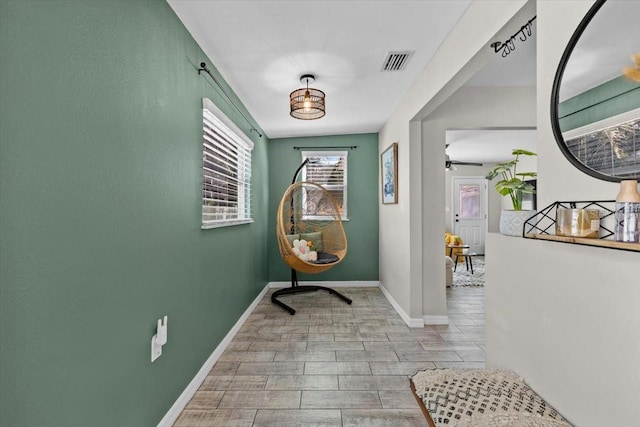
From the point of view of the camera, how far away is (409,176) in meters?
3.36

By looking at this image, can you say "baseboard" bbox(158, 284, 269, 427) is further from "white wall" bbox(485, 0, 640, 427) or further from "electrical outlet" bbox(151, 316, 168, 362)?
"white wall" bbox(485, 0, 640, 427)

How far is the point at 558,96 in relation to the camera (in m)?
1.20

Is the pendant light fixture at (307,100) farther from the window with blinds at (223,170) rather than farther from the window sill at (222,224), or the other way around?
the window sill at (222,224)

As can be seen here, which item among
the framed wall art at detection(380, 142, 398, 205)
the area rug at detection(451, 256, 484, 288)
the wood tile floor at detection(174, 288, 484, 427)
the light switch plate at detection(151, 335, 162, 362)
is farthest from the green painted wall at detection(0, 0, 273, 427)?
the area rug at detection(451, 256, 484, 288)

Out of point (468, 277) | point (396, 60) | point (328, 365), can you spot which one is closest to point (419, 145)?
point (396, 60)

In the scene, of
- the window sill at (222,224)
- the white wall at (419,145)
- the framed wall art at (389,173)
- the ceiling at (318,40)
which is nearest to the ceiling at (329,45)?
the ceiling at (318,40)

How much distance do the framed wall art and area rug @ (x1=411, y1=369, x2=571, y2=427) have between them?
2736 mm

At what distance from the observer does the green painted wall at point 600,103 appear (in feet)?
3.01

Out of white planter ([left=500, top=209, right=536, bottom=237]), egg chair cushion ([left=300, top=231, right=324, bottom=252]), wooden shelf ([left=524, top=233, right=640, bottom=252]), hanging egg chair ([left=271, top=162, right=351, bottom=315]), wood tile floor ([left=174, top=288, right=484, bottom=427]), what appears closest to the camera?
wooden shelf ([left=524, top=233, right=640, bottom=252])

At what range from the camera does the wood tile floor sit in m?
1.88

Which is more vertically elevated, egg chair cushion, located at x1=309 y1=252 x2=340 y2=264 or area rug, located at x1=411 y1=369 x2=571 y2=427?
egg chair cushion, located at x1=309 y1=252 x2=340 y2=264

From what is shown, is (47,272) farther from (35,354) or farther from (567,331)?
(567,331)

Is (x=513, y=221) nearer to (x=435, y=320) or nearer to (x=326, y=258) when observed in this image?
(x=435, y=320)

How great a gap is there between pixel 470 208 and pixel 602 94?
8229 millimetres
